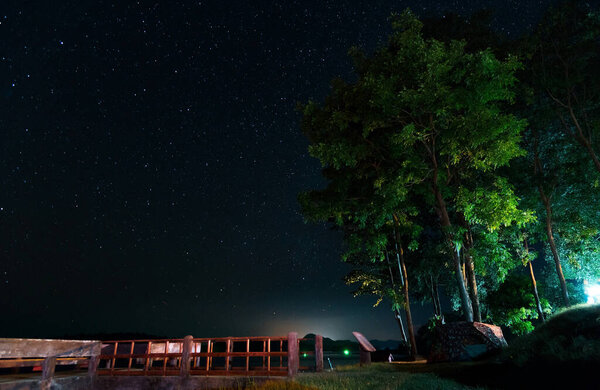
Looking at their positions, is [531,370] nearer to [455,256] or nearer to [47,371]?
[455,256]

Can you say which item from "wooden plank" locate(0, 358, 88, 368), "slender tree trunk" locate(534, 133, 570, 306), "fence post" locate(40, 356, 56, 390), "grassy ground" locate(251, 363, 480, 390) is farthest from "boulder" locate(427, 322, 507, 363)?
"fence post" locate(40, 356, 56, 390)

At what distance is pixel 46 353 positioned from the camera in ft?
32.1

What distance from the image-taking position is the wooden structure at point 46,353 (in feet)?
28.5

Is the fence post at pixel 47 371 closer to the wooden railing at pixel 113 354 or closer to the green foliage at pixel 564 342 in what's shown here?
the wooden railing at pixel 113 354

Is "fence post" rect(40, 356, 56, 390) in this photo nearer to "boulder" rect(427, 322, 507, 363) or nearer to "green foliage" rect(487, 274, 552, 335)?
"boulder" rect(427, 322, 507, 363)

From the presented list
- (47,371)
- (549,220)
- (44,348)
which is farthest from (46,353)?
(549,220)

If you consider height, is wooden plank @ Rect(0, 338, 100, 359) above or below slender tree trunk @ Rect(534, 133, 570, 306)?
below

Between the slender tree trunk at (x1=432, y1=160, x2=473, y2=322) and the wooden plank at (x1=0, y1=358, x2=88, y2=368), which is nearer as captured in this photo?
the wooden plank at (x1=0, y1=358, x2=88, y2=368)

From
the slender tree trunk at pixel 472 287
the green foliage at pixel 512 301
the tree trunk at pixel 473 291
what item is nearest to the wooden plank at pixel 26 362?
the slender tree trunk at pixel 472 287

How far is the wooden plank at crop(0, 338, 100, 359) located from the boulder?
1193 centimetres

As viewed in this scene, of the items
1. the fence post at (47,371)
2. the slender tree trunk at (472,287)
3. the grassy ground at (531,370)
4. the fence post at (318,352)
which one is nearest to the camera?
the grassy ground at (531,370)

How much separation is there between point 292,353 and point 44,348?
663 cm

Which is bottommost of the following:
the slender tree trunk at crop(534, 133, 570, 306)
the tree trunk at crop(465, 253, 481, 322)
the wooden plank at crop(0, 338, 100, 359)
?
the wooden plank at crop(0, 338, 100, 359)

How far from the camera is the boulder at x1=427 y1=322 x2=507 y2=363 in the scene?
12.8 meters
